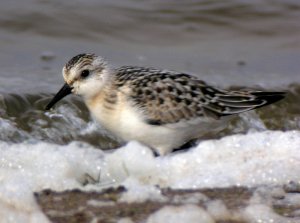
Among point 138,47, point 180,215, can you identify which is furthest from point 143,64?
point 180,215

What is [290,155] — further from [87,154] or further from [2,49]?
[2,49]

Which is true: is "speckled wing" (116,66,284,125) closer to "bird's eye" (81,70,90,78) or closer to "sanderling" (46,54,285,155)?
"sanderling" (46,54,285,155)

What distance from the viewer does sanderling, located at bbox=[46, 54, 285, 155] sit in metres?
7.46

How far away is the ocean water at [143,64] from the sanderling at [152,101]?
0.36 m

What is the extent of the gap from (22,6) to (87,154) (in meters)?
6.98

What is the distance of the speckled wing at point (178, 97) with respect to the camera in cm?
755

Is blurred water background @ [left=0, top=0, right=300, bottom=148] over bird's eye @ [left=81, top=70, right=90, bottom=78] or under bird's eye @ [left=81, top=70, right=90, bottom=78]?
under

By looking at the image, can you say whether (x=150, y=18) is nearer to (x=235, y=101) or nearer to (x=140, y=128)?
(x=235, y=101)

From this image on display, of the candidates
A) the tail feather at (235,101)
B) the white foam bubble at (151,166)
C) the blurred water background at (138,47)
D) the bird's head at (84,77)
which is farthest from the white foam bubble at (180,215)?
the blurred water background at (138,47)

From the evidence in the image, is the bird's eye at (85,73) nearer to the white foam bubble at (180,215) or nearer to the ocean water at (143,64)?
the ocean water at (143,64)

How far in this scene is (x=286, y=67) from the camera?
12203 millimetres

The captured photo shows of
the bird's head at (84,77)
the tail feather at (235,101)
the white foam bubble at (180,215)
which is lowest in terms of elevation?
the tail feather at (235,101)

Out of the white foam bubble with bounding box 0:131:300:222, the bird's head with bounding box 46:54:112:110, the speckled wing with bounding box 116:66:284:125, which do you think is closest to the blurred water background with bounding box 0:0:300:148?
the bird's head with bounding box 46:54:112:110

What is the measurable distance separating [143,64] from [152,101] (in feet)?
13.1
